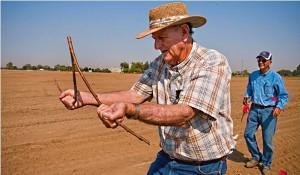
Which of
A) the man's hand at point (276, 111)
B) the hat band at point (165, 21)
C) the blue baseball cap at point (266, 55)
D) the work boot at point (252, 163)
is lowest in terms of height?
the work boot at point (252, 163)

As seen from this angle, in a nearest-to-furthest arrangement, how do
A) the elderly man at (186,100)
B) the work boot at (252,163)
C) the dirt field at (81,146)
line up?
the elderly man at (186,100) < the dirt field at (81,146) < the work boot at (252,163)

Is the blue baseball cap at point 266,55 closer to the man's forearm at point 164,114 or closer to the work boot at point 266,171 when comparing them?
the work boot at point 266,171

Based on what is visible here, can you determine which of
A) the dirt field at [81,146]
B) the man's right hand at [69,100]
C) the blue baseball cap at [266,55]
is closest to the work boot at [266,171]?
the dirt field at [81,146]

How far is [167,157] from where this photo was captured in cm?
344

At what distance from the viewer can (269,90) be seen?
6.82 meters

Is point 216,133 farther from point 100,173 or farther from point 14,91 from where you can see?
point 14,91

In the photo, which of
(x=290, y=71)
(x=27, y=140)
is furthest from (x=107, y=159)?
(x=290, y=71)

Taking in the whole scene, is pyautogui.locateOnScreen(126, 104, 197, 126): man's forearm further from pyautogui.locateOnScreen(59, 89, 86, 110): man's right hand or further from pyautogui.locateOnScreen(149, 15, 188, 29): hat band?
pyautogui.locateOnScreen(59, 89, 86, 110): man's right hand

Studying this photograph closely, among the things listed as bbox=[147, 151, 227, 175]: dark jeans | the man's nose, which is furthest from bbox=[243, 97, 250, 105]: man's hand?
the man's nose

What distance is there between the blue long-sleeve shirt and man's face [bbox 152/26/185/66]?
4.23 metres

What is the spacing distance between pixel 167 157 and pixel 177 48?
1.04 m

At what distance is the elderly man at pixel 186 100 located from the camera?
271 centimetres

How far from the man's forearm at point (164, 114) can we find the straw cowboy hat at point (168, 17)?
2.15 ft

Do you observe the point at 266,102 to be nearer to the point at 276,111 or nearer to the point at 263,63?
the point at 276,111
